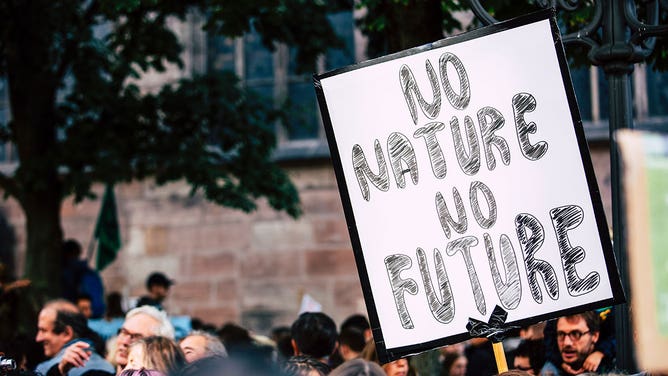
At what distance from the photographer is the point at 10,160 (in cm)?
1631

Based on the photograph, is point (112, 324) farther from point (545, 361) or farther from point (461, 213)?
point (461, 213)

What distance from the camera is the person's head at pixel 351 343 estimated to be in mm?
6652

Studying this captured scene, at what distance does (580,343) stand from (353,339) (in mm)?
1777

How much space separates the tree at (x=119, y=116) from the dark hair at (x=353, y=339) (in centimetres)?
368

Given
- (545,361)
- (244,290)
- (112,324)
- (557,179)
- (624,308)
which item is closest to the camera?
(557,179)

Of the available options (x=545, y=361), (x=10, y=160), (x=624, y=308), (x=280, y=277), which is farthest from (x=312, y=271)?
(x=624, y=308)

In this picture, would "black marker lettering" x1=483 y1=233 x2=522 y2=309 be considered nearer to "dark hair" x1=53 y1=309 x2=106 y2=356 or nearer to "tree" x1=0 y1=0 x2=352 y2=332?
"dark hair" x1=53 y1=309 x2=106 y2=356

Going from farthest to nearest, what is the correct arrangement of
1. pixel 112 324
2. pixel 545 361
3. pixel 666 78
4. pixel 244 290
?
pixel 244 290
pixel 666 78
pixel 112 324
pixel 545 361

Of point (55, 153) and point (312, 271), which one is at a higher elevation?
point (55, 153)

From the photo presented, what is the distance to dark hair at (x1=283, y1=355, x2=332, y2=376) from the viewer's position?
4.18m

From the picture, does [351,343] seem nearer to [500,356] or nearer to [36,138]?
[500,356]

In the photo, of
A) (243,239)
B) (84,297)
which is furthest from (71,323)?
(243,239)

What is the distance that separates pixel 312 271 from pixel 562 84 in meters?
11.0

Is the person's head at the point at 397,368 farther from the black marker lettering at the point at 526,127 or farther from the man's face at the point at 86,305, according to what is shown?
the man's face at the point at 86,305
